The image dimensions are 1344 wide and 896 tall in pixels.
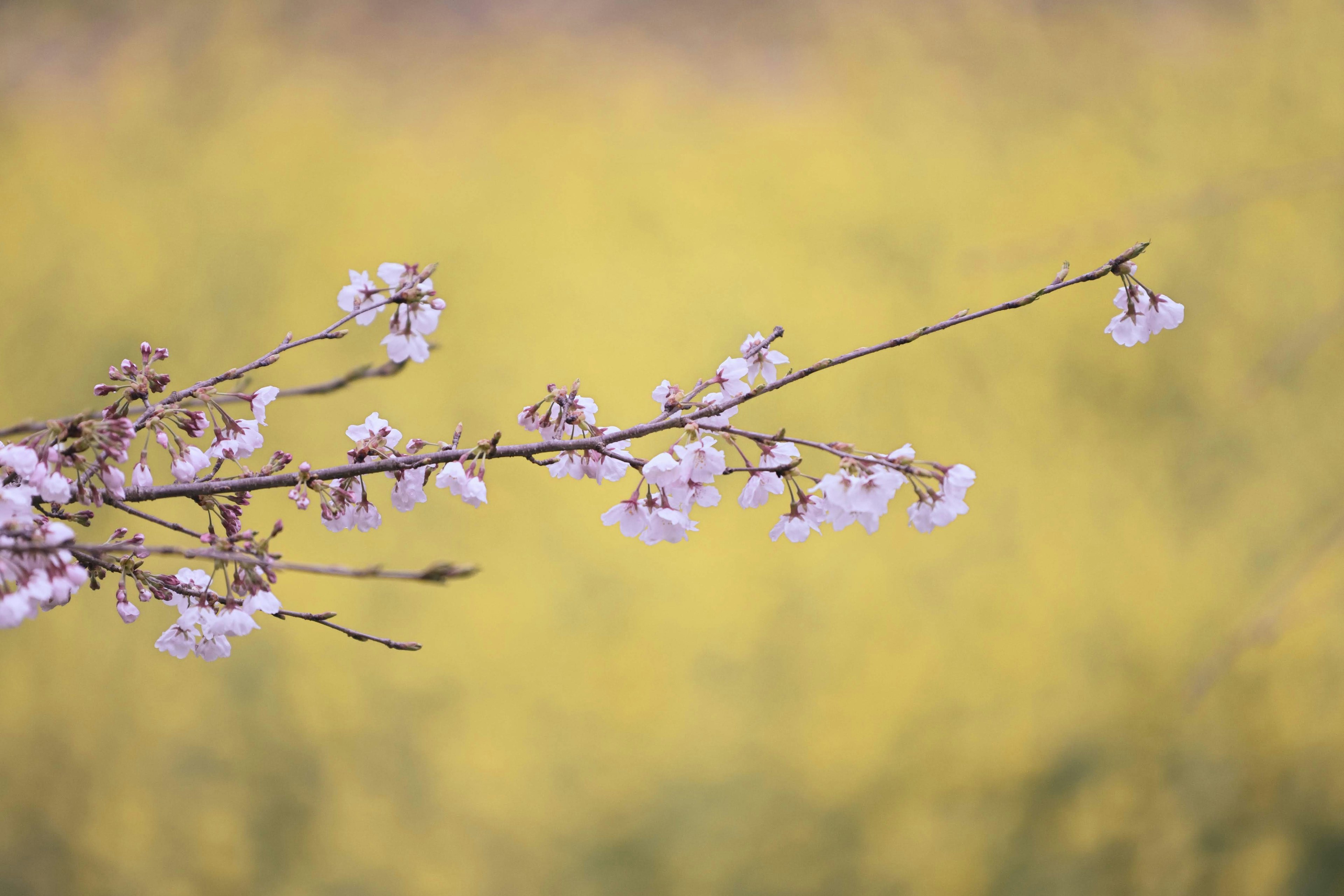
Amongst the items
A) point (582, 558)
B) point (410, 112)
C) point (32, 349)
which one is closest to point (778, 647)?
point (582, 558)

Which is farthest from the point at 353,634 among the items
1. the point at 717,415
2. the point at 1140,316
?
the point at 1140,316

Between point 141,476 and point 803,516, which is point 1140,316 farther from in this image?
point 141,476

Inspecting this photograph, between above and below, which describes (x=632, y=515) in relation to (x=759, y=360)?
below

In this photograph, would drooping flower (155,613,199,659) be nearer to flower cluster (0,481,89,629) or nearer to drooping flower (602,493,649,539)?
flower cluster (0,481,89,629)

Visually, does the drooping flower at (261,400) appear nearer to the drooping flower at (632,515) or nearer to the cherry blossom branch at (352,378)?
the cherry blossom branch at (352,378)

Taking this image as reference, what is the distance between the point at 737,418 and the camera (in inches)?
63.2

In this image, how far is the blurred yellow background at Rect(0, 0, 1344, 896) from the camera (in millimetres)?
1562

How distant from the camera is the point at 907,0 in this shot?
1757 millimetres

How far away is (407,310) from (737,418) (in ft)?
3.33

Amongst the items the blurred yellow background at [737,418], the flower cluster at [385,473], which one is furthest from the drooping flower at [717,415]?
the blurred yellow background at [737,418]

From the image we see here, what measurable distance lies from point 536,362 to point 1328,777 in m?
1.63

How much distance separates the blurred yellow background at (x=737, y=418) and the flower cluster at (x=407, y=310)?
3.20 feet

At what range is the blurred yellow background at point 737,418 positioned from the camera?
5.12ft

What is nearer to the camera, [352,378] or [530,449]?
[352,378]
